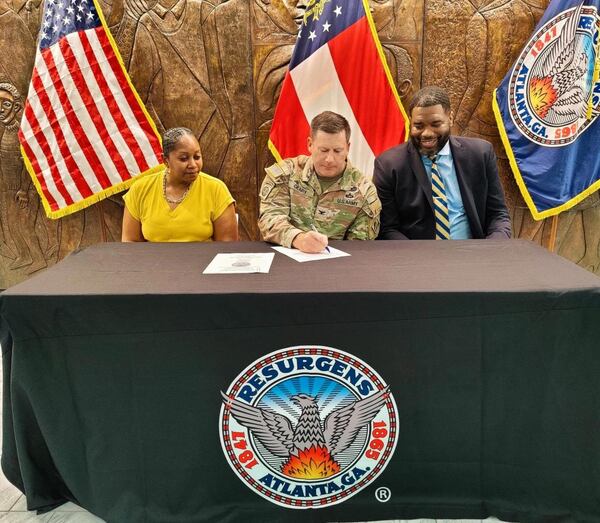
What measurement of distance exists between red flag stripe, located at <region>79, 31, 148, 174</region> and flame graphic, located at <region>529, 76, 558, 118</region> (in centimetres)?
244

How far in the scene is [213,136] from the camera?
10.3 feet

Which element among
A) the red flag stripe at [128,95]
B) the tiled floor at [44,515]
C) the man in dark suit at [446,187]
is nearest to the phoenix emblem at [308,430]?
the tiled floor at [44,515]

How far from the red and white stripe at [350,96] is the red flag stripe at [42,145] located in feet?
4.79

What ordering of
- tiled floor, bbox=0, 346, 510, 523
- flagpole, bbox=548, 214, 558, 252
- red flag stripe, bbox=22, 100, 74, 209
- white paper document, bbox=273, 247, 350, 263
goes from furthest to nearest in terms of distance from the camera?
flagpole, bbox=548, 214, 558, 252 < red flag stripe, bbox=22, 100, 74, 209 < white paper document, bbox=273, 247, 350, 263 < tiled floor, bbox=0, 346, 510, 523

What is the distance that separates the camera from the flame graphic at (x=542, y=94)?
2.87 metres

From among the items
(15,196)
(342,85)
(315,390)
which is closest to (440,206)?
(315,390)

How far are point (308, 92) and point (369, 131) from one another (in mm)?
455

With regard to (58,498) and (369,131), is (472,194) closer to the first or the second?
(369,131)

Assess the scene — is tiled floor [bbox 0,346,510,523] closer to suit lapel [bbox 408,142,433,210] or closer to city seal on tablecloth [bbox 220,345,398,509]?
city seal on tablecloth [bbox 220,345,398,509]

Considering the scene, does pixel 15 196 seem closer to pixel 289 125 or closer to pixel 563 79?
pixel 289 125

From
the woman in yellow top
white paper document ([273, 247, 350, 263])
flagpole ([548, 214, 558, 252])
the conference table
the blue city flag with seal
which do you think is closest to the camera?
the conference table

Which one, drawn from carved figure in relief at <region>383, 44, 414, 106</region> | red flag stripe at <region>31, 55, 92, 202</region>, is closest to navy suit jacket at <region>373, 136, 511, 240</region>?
carved figure in relief at <region>383, 44, 414, 106</region>

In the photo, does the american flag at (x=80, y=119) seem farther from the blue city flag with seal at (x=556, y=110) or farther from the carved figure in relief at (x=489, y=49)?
the blue city flag with seal at (x=556, y=110)

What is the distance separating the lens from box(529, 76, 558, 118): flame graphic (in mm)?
2865
